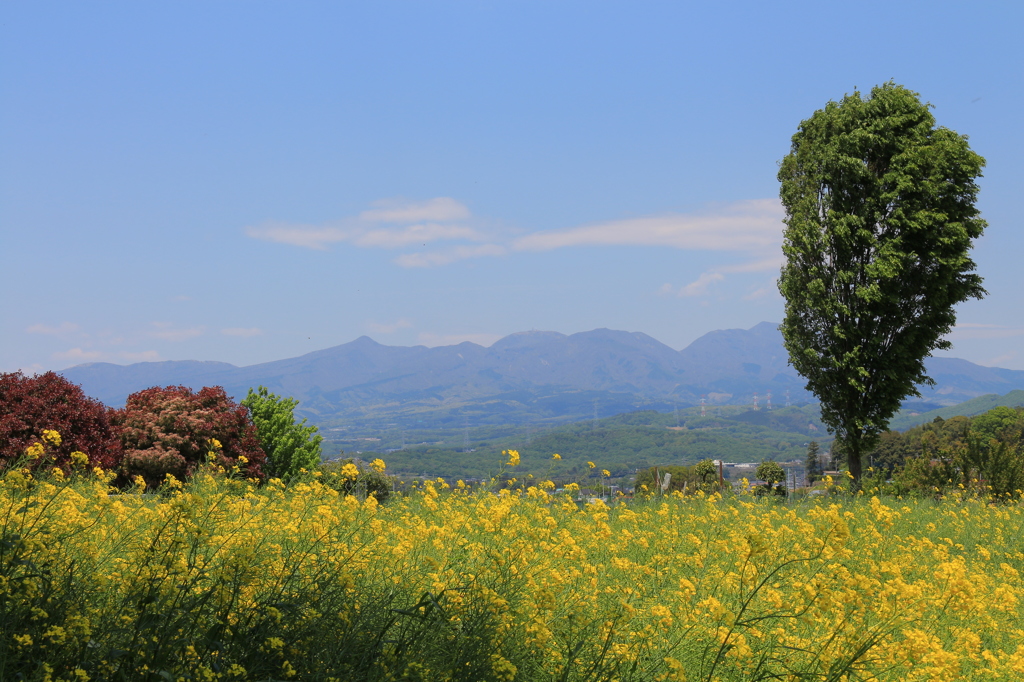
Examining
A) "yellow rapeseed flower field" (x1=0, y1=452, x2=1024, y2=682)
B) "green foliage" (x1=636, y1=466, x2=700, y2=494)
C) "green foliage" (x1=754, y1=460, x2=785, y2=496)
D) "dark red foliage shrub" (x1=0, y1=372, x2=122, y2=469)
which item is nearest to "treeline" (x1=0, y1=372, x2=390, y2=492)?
"dark red foliage shrub" (x1=0, y1=372, x2=122, y2=469)

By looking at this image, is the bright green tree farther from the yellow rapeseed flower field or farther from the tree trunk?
the tree trunk

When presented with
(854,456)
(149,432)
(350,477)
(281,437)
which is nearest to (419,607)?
(350,477)

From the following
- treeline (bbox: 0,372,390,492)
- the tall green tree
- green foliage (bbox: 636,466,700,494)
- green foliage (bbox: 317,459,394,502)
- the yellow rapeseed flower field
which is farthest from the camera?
the tall green tree

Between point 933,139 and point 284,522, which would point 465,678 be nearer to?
point 284,522

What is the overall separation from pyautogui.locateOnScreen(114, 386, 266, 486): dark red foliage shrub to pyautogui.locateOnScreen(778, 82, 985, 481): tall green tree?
1433 cm

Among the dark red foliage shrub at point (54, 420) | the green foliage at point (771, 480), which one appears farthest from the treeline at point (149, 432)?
the green foliage at point (771, 480)

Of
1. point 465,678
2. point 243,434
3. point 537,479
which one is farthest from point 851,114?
point 465,678

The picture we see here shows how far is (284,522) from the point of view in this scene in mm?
6414

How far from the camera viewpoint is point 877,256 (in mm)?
18406

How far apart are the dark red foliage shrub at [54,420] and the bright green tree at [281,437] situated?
318 centimetres

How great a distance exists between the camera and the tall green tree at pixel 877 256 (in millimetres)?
18109

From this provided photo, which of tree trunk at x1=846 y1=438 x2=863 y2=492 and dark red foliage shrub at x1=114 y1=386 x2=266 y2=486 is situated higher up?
dark red foliage shrub at x1=114 y1=386 x2=266 y2=486

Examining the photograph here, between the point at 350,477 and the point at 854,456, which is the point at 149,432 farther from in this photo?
the point at 854,456

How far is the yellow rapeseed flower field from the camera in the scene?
3.47m
